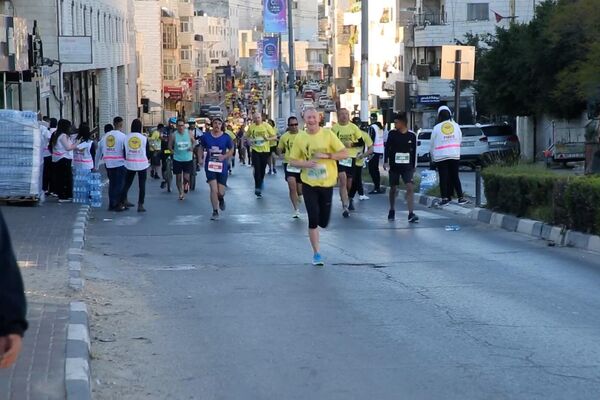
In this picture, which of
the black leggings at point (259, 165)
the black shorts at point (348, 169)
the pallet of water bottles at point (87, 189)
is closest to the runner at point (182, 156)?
the black leggings at point (259, 165)

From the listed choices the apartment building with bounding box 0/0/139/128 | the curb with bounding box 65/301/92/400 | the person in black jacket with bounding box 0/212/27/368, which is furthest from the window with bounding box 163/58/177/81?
the person in black jacket with bounding box 0/212/27/368

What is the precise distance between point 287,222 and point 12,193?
5.23 meters

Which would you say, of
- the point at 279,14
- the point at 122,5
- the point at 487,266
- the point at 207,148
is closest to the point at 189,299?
the point at 487,266

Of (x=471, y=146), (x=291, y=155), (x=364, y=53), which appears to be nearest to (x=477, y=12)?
(x=471, y=146)

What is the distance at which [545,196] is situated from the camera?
52.5ft

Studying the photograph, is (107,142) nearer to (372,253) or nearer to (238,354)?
(372,253)

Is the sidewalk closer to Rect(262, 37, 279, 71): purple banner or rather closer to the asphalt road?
the asphalt road

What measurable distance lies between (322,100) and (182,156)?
92576 millimetres

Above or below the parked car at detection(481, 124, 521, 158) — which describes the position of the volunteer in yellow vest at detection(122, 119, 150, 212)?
above

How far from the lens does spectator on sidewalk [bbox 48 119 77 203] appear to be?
21.7 m

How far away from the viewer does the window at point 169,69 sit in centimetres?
10019

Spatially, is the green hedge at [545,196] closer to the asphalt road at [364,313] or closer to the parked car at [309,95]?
the asphalt road at [364,313]

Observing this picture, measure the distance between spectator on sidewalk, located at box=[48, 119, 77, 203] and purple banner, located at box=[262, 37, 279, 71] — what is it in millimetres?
36128

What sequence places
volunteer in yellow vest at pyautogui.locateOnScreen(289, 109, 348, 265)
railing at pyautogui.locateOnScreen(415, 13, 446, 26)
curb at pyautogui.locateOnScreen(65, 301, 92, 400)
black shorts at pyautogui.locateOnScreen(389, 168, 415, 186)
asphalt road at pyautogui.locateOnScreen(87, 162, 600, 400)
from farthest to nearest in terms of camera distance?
railing at pyautogui.locateOnScreen(415, 13, 446, 26), black shorts at pyautogui.locateOnScreen(389, 168, 415, 186), volunteer in yellow vest at pyautogui.locateOnScreen(289, 109, 348, 265), asphalt road at pyautogui.locateOnScreen(87, 162, 600, 400), curb at pyautogui.locateOnScreen(65, 301, 92, 400)
